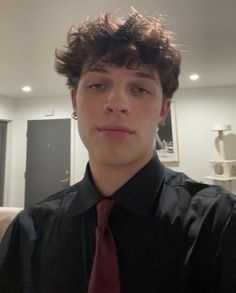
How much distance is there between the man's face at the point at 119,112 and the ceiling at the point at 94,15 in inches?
39.1

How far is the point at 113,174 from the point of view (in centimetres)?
62

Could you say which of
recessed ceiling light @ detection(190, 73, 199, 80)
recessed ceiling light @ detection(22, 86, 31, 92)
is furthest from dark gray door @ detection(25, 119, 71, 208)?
recessed ceiling light @ detection(190, 73, 199, 80)

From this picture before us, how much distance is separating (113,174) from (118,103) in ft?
0.56

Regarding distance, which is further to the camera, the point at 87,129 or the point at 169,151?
the point at 169,151

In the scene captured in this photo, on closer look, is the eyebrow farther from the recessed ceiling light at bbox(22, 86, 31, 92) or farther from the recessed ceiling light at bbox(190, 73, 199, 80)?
the recessed ceiling light at bbox(22, 86, 31, 92)

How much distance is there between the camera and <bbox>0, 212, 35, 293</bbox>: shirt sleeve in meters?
0.62

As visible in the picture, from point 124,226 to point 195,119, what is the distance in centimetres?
374

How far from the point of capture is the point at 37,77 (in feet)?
11.6

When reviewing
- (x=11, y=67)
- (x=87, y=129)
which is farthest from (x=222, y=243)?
(x=11, y=67)

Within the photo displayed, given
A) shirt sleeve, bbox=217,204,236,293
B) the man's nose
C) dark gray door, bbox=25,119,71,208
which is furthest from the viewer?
dark gray door, bbox=25,119,71,208

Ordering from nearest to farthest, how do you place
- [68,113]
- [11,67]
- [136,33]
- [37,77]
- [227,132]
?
[136,33], [11,67], [37,77], [227,132], [68,113]

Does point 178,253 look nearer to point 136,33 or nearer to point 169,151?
point 136,33

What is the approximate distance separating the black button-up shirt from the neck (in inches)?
0.6

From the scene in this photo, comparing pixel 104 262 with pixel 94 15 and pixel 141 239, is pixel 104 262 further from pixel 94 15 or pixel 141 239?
pixel 94 15
